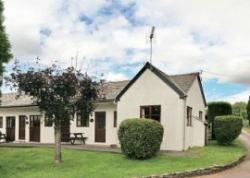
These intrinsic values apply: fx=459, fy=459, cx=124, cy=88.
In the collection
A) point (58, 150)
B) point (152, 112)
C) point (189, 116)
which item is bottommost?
point (58, 150)

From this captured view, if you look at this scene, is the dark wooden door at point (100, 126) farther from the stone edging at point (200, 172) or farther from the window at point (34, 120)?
the stone edging at point (200, 172)

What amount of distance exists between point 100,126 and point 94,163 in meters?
11.4

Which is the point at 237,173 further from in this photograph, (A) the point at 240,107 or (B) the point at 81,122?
(A) the point at 240,107

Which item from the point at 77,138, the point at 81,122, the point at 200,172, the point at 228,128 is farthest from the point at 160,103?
the point at 200,172

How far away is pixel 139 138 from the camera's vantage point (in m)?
22.1

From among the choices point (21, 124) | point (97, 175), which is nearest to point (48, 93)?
point (97, 175)

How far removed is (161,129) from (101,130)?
9.24m

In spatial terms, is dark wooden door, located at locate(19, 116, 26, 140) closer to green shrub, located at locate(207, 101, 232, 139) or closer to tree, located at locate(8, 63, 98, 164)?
green shrub, located at locate(207, 101, 232, 139)

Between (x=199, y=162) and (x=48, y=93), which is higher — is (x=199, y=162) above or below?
below

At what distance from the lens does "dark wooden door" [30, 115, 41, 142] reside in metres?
36.3

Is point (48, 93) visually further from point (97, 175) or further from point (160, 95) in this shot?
point (160, 95)

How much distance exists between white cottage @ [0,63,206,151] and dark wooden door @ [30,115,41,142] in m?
1.37

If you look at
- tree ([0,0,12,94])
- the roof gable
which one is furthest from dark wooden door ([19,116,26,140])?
tree ([0,0,12,94])

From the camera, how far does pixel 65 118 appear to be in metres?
21.3
